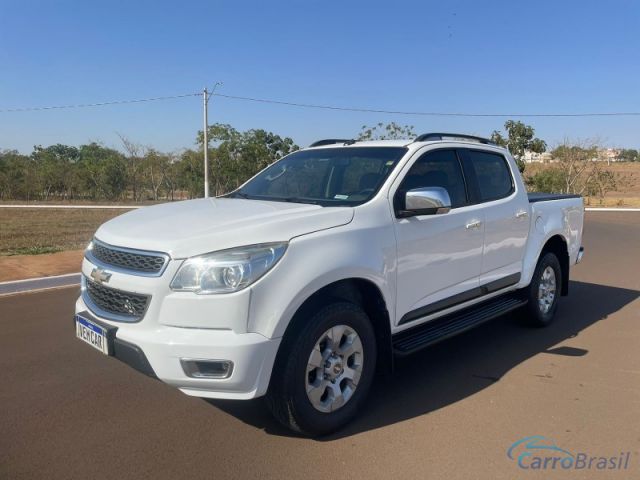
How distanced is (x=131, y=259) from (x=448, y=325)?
248cm

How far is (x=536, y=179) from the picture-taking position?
36438 mm

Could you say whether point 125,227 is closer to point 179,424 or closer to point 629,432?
point 179,424

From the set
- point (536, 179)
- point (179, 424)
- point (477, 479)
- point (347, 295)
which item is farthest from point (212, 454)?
point (536, 179)

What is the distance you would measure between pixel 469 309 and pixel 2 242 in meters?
11.0

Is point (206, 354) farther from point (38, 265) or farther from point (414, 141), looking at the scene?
point (38, 265)

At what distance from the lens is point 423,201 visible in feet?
12.2

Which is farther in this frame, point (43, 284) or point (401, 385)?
point (43, 284)

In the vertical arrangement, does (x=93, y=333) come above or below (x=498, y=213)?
below

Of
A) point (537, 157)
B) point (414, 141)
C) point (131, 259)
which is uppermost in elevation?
point (537, 157)

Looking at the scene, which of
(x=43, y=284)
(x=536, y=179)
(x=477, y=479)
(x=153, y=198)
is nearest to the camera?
(x=477, y=479)

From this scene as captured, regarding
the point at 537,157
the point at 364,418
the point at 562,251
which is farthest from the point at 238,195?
the point at 537,157

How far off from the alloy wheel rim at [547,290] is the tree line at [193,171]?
28226 mm

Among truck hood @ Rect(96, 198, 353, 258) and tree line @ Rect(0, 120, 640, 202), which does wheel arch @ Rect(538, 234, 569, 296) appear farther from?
tree line @ Rect(0, 120, 640, 202)

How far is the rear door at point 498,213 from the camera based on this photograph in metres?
4.70
